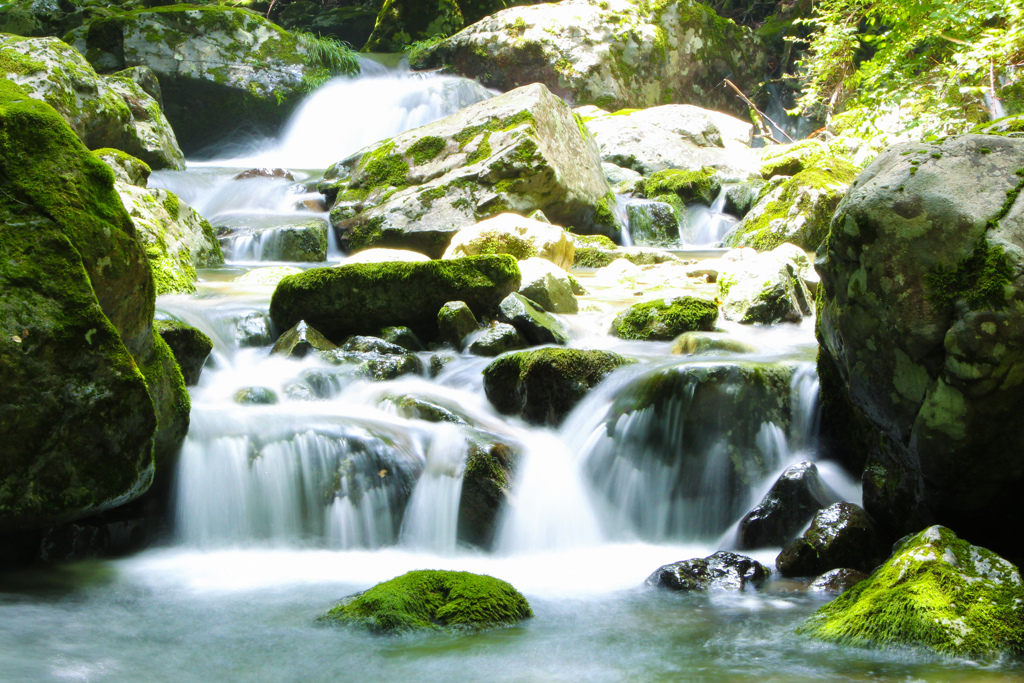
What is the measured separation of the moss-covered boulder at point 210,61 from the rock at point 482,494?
1467cm

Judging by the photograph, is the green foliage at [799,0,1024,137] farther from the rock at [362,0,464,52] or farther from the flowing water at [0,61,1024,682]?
the rock at [362,0,464,52]

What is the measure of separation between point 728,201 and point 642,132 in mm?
3910

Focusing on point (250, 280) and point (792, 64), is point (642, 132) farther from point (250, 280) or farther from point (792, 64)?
point (250, 280)

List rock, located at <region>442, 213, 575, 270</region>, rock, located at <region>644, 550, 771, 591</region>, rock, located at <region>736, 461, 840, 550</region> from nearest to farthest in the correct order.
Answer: rock, located at <region>644, 550, 771, 591</region>, rock, located at <region>736, 461, 840, 550</region>, rock, located at <region>442, 213, 575, 270</region>

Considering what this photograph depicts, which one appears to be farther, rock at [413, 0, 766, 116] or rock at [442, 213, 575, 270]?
rock at [413, 0, 766, 116]

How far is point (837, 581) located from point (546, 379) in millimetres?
2100

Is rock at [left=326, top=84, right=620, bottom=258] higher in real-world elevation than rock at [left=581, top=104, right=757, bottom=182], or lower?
lower

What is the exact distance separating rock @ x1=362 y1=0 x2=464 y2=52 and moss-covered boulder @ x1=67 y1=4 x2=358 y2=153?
3.92 m

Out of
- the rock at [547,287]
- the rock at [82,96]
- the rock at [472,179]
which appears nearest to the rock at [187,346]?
the rock at [547,287]

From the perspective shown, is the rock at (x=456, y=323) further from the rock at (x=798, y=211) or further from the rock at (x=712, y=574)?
the rock at (x=798, y=211)

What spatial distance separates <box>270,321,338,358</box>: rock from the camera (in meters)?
5.62

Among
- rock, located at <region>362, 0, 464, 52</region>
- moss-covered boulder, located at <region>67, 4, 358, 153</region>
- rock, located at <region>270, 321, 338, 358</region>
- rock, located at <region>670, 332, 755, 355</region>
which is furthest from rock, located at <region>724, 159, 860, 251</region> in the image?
rock, located at <region>362, 0, 464, 52</region>

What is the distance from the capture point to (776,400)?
14.1 feet

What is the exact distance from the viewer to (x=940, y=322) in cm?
293
